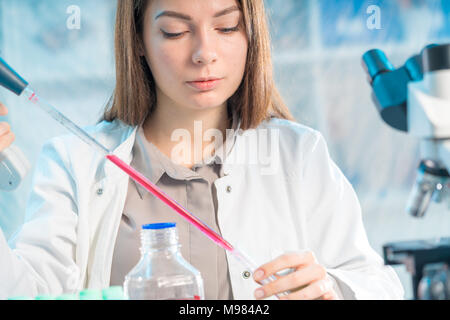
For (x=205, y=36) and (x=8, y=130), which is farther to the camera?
(x=205, y=36)

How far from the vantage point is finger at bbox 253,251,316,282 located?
2.31 ft

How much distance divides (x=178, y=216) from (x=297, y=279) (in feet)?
1.54

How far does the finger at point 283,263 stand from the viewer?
0.71 m

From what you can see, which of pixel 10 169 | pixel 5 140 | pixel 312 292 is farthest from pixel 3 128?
pixel 312 292

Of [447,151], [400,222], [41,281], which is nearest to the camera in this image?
[447,151]

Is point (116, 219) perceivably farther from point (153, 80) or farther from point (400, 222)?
point (400, 222)

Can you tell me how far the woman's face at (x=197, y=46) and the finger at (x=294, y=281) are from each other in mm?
491

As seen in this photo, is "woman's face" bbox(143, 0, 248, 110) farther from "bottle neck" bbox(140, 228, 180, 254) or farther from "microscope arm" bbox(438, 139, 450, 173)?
"microscope arm" bbox(438, 139, 450, 173)

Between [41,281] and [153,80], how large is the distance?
1.87ft

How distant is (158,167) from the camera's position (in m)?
1.17

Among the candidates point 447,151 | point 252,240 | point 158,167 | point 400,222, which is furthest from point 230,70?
→ point 400,222

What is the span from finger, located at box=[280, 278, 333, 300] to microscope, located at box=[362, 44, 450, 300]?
0.10 meters

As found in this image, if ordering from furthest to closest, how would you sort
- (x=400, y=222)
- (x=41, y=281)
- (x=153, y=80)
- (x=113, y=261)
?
1. (x=400, y=222)
2. (x=153, y=80)
3. (x=113, y=261)
4. (x=41, y=281)

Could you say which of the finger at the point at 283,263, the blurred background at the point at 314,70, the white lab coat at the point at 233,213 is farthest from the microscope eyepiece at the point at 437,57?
the blurred background at the point at 314,70
